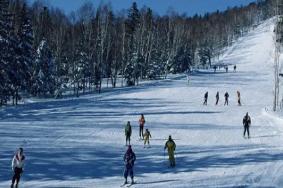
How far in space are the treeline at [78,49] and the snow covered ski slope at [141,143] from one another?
20.7 ft

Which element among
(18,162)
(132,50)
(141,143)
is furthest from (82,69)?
(18,162)

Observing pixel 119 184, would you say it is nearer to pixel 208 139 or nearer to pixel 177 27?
pixel 208 139

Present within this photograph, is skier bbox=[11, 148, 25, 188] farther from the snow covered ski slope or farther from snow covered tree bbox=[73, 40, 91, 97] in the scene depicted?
snow covered tree bbox=[73, 40, 91, 97]

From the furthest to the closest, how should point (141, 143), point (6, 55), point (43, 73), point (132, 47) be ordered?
point (132, 47), point (43, 73), point (6, 55), point (141, 143)

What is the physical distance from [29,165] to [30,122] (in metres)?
12.9

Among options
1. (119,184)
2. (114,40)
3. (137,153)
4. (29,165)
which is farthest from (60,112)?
(114,40)

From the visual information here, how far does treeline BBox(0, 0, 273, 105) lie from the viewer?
5028 centimetres

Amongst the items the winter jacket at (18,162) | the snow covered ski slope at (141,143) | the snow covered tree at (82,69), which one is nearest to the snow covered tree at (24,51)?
the snow covered ski slope at (141,143)

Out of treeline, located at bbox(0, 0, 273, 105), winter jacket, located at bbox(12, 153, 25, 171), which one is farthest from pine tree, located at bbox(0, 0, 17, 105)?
winter jacket, located at bbox(12, 153, 25, 171)

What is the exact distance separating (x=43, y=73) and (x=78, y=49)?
13.4 m

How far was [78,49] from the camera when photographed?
7244cm

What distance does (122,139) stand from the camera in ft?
A: 102

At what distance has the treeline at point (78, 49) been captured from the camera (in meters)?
50.3

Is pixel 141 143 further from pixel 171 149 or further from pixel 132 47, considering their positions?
pixel 132 47
